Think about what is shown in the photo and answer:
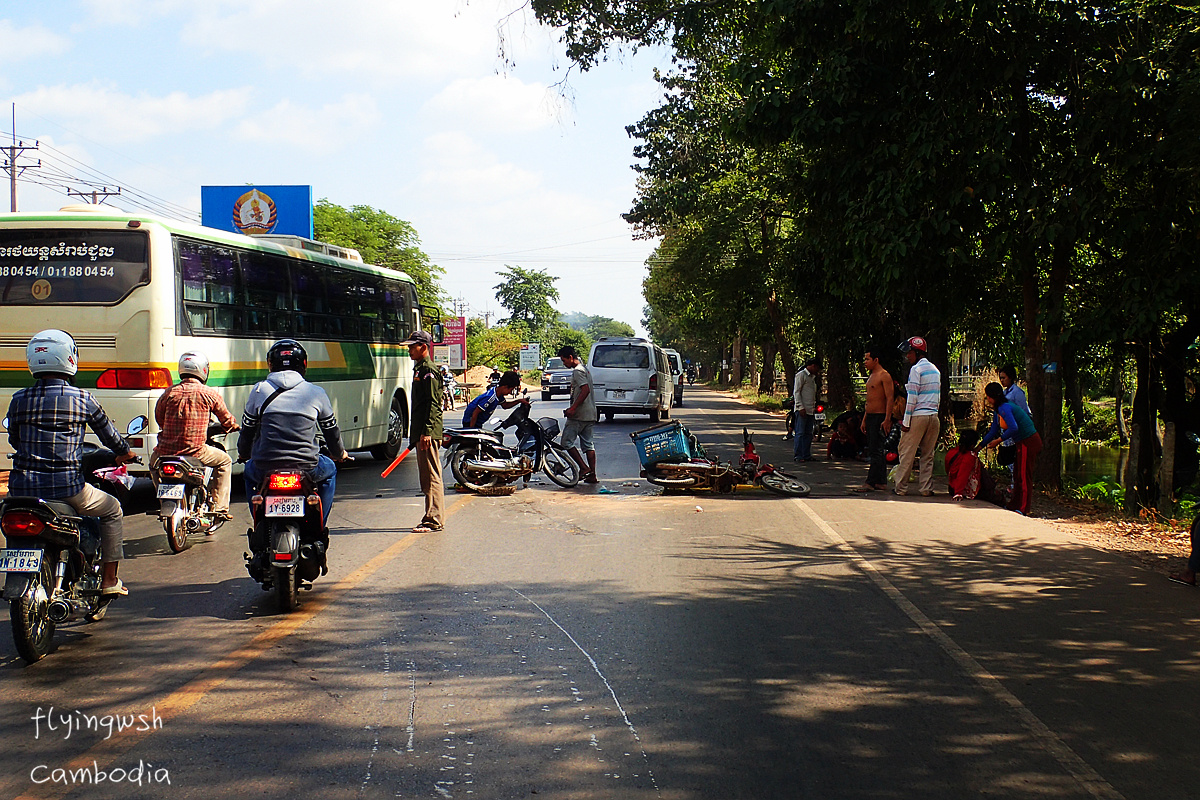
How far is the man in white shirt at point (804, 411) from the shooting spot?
17.7m

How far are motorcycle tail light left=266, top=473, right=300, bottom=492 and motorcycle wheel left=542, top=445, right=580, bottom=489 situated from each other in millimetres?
7100

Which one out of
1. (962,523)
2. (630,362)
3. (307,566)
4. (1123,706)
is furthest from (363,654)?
(630,362)

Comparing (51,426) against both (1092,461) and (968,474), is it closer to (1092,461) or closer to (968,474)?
(968,474)

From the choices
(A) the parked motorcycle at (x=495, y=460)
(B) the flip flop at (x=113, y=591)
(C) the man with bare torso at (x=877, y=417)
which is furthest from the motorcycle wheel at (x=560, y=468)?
(B) the flip flop at (x=113, y=591)

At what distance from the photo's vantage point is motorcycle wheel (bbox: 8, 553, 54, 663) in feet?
17.6

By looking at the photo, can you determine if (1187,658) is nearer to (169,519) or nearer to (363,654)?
(363,654)

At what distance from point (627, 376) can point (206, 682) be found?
74.9ft

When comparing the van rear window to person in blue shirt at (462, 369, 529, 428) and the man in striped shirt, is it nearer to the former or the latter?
person in blue shirt at (462, 369, 529, 428)

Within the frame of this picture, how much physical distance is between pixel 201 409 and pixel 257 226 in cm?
3050

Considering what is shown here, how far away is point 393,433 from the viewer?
18406 millimetres

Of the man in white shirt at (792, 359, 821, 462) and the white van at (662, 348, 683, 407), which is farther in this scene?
the white van at (662, 348, 683, 407)

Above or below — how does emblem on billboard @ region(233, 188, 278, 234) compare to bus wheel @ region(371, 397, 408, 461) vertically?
above

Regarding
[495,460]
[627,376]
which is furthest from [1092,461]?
[495,460]

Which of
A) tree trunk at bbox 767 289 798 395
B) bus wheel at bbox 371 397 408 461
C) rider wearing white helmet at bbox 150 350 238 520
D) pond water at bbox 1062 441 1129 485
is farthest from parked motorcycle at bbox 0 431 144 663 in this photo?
tree trunk at bbox 767 289 798 395
